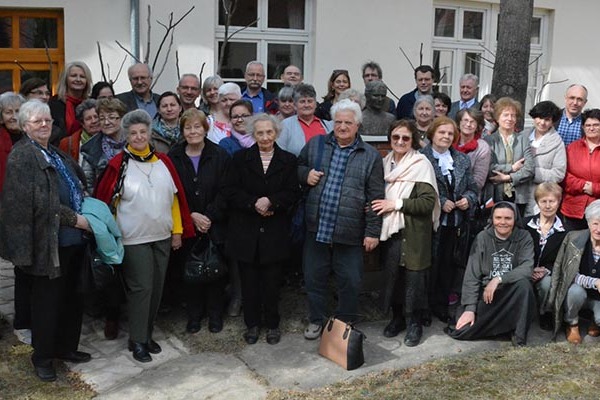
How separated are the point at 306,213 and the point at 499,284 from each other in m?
1.50

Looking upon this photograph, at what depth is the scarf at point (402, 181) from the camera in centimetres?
494

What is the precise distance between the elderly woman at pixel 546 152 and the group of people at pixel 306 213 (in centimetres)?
1

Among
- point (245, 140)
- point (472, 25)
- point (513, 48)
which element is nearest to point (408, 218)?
point (245, 140)

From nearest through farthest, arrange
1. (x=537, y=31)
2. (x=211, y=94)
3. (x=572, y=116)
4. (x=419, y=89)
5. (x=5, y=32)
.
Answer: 1. (x=211, y=94)
2. (x=572, y=116)
3. (x=419, y=89)
4. (x=5, y=32)
5. (x=537, y=31)

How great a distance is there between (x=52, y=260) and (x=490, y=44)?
9329mm

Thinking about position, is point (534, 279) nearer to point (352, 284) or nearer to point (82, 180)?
point (352, 284)

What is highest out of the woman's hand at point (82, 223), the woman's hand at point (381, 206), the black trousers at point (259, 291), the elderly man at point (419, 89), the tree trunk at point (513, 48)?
the tree trunk at point (513, 48)

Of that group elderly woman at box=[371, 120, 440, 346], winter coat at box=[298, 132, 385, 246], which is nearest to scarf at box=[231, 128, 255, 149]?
winter coat at box=[298, 132, 385, 246]

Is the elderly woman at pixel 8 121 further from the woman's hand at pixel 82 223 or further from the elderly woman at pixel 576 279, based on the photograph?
the elderly woman at pixel 576 279

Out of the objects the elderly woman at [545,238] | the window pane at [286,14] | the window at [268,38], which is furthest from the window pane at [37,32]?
the elderly woman at [545,238]

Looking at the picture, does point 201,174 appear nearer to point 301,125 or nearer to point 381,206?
point 301,125

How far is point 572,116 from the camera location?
20.7ft

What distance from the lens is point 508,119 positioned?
5.70 metres

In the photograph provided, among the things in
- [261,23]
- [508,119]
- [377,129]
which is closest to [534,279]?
[508,119]
